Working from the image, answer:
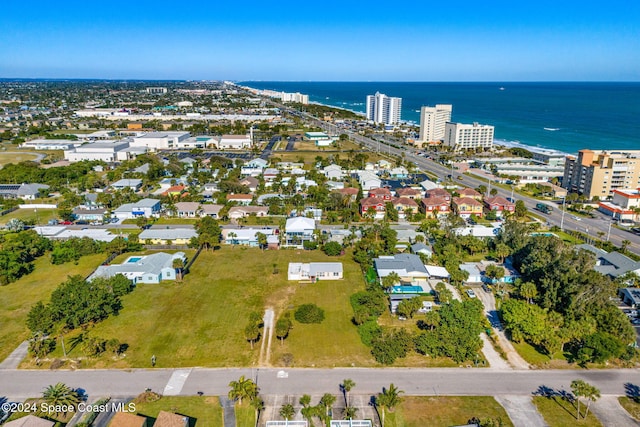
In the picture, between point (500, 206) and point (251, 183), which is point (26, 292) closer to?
point (251, 183)

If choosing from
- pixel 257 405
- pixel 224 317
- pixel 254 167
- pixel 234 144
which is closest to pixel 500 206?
pixel 224 317

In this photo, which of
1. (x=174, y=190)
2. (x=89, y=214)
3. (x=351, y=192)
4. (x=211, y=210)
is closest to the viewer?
(x=89, y=214)

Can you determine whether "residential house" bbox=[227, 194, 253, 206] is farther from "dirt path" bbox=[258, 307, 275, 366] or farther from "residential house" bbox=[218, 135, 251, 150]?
"residential house" bbox=[218, 135, 251, 150]

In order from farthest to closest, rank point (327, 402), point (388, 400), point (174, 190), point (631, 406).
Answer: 1. point (174, 190)
2. point (631, 406)
3. point (388, 400)
4. point (327, 402)

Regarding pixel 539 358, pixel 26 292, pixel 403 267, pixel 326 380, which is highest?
pixel 403 267

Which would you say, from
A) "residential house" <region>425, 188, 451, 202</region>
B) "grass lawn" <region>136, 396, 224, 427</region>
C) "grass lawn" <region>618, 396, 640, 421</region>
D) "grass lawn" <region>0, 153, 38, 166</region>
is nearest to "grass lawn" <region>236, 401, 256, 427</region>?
"grass lawn" <region>136, 396, 224, 427</region>

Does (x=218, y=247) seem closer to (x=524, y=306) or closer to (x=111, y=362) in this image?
(x=111, y=362)

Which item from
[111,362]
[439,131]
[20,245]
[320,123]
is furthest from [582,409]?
[320,123]
